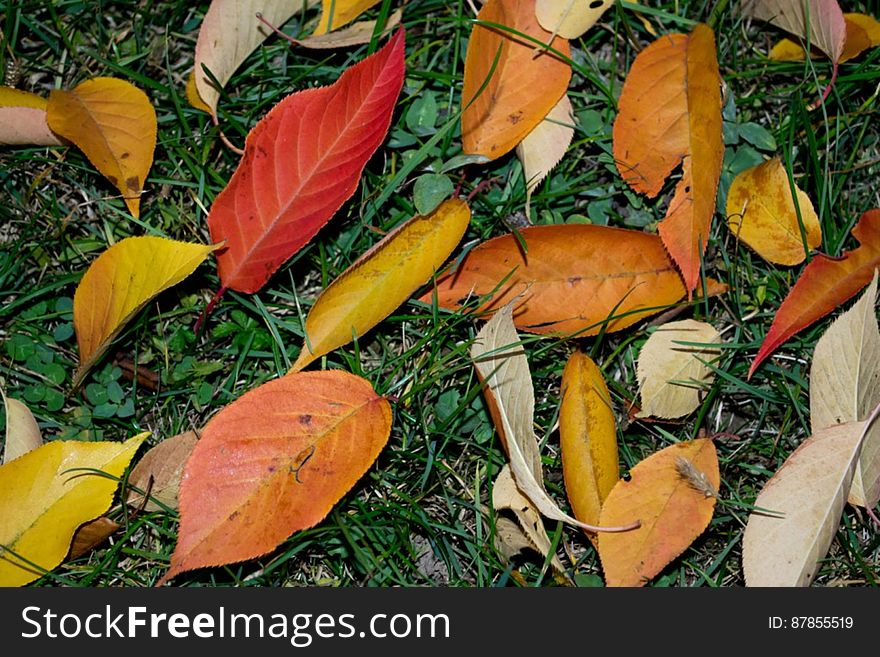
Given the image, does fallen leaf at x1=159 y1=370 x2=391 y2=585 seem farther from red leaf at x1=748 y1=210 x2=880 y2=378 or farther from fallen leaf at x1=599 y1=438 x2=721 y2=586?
red leaf at x1=748 y1=210 x2=880 y2=378

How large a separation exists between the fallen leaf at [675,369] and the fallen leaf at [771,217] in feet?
0.81

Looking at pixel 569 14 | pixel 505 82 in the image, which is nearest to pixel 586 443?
pixel 505 82

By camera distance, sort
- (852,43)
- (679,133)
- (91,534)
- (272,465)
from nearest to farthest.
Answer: (272,465), (91,534), (679,133), (852,43)

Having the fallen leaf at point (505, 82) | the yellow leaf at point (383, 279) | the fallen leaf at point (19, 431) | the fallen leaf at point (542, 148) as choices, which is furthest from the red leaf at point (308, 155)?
the fallen leaf at point (19, 431)

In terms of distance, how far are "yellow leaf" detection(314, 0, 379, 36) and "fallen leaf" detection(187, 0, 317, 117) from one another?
0.06 metres

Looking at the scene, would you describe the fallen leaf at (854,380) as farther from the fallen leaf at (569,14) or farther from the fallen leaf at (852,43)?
the fallen leaf at (569,14)

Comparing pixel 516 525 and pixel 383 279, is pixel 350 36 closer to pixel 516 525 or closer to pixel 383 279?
pixel 383 279

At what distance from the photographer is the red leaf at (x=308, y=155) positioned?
1839 millimetres

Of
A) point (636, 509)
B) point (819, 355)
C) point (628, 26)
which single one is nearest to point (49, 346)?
point (636, 509)

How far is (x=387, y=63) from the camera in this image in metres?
1.83

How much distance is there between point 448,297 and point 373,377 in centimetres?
26

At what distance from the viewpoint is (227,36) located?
2057 millimetres

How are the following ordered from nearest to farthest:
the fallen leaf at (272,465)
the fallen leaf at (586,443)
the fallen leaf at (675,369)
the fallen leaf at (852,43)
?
1. the fallen leaf at (272,465)
2. the fallen leaf at (586,443)
3. the fallen leaf at (675,369)
4. the fallen leaf at (852,43)

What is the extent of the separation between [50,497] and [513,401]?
3.21ft
